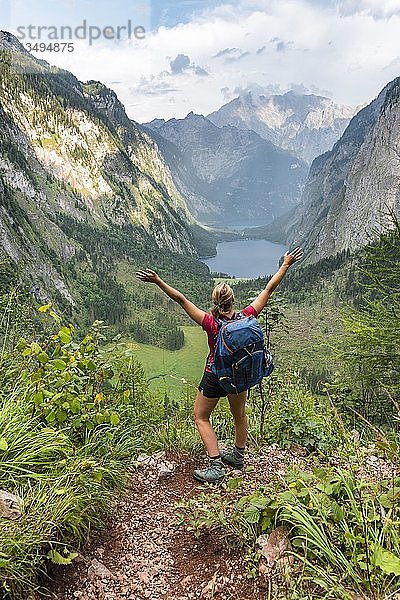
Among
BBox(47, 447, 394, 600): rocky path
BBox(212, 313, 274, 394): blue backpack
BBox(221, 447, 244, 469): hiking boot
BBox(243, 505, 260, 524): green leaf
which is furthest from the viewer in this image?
BBox(221, 447, 244, 469): hiking boot

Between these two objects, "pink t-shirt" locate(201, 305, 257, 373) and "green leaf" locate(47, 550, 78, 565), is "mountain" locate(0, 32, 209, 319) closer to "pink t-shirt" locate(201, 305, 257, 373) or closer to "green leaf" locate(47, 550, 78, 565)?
"pink t-shirt" locate(201, 305, 257, 373)

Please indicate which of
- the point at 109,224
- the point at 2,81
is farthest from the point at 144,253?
the point at 2,81

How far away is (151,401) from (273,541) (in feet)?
24.6

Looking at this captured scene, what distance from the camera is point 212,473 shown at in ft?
16.9

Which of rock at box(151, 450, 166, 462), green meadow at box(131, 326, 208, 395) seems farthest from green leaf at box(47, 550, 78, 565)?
green meadow at box(131, 326, 208, 395)

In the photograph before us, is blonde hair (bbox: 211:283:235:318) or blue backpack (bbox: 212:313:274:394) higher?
blonde hair (bbox: 211:283:235:318)

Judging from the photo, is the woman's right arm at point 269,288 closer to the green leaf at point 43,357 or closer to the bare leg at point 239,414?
the bare leg at point 239,414

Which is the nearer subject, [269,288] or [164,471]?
[269,288]

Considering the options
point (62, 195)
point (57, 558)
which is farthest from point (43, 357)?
point (62, 195)

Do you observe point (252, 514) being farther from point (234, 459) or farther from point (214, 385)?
point (234, 459)

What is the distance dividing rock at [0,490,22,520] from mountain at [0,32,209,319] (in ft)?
302

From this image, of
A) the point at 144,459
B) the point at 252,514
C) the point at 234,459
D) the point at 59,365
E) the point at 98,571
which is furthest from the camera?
the point at 144,459

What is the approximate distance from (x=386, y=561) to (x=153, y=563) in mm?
2015

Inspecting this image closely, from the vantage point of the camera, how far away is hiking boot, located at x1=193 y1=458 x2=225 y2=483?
5.14 m
